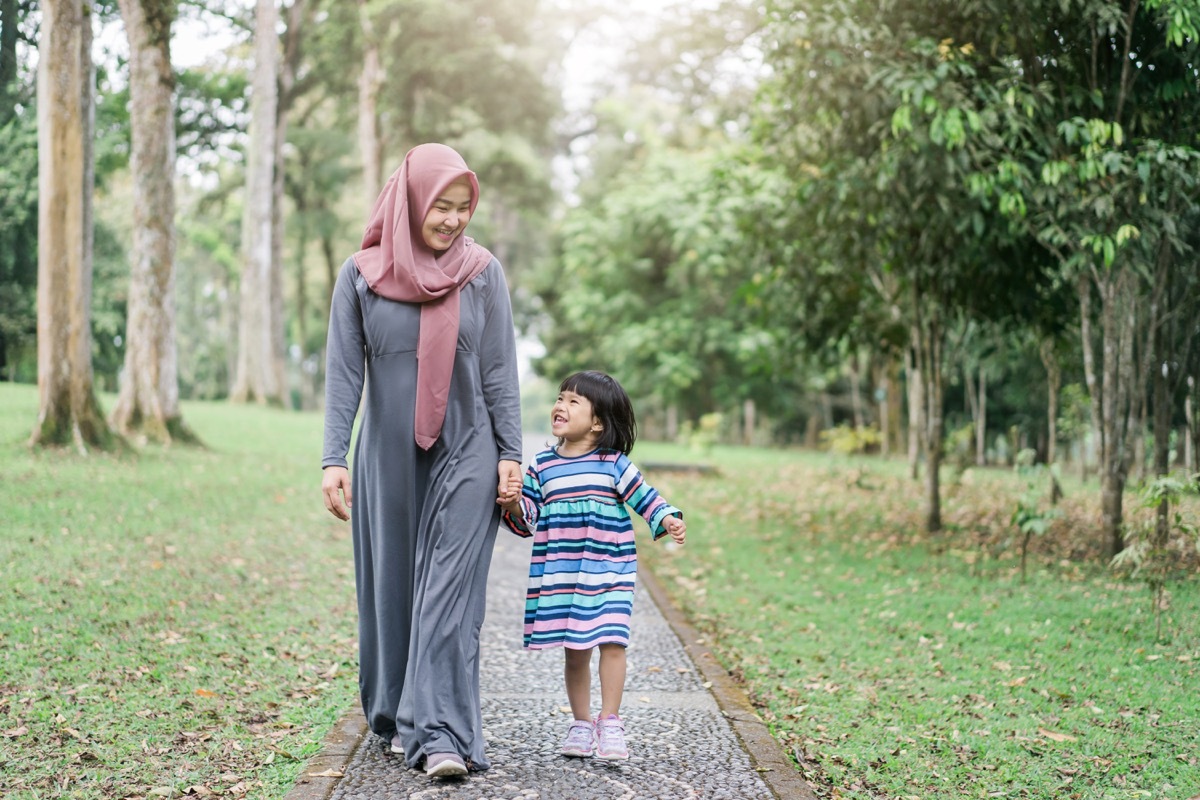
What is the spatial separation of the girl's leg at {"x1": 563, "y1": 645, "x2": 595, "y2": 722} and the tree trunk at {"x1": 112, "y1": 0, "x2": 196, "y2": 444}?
991 cm

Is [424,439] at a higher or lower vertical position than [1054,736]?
higher

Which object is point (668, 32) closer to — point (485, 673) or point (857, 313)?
point (857, 313)

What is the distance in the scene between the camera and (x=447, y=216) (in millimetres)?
3646

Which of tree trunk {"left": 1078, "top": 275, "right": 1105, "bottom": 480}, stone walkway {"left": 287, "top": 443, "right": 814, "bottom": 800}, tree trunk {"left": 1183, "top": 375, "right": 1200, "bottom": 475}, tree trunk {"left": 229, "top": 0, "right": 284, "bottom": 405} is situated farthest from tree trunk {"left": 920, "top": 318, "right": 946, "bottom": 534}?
tree trunk {"left": 229, "top": 0, "right": 284, "bottom": 405}

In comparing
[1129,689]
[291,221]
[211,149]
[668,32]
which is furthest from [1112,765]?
[291,221]

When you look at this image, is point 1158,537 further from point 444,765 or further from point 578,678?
point 444,765

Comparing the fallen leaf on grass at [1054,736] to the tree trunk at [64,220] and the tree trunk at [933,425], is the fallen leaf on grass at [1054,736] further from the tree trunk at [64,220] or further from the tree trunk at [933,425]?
the tree trunk at [64,220]

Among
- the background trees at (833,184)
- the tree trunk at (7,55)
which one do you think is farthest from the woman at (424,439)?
the tree trunk at (7,55)

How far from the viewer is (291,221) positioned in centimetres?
3023

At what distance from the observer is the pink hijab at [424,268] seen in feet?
11.8

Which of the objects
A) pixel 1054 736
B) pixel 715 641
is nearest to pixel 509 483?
pixel 1054 736

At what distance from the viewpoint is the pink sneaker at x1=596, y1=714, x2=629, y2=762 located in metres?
3.91

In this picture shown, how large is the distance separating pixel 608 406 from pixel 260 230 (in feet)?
61.2

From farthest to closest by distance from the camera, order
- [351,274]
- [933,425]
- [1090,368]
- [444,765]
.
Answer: [933,425] < [1090,368] < [351,274] < [444,765]
